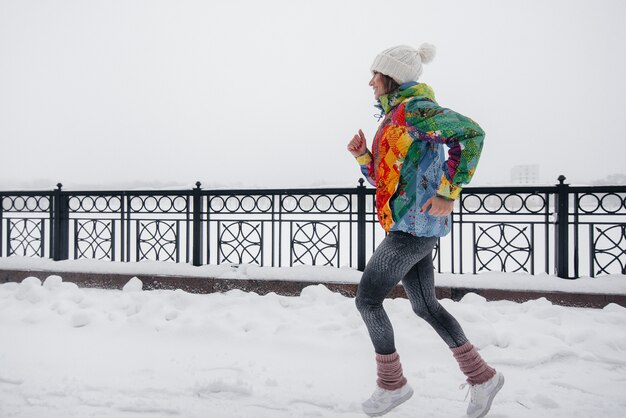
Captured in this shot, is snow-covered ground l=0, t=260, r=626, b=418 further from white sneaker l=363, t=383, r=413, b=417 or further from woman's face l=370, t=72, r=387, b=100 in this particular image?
woman's face l=370, t=72, r=387, b=100

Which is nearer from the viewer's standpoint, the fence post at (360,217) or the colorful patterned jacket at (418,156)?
the colorful patterned jacket at (418,156)

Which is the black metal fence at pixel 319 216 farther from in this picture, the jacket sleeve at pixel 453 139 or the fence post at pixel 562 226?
the jacket sleeve at pixel 453 139

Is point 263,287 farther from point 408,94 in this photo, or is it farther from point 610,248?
point 610,248

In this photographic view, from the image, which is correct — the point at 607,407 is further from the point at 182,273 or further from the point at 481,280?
the point at 182,273

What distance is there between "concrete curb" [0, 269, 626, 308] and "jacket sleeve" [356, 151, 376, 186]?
267 cm

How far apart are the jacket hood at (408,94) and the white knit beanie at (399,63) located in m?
0.05

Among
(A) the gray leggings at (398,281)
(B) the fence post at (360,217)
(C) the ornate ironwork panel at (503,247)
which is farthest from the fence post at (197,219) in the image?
(A) the gray leggings at (398,281)

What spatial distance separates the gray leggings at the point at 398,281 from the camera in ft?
6.68

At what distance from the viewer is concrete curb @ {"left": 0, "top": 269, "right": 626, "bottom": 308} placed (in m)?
4.48

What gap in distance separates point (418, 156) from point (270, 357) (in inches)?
78.7

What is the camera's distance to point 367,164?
2400 millimetres

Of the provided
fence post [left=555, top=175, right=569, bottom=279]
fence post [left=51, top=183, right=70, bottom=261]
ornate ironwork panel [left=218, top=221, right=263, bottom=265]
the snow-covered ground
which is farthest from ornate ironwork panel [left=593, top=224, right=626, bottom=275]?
fence post [left=51, top=183, right=70, bottom=261]

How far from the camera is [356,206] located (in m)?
5.59

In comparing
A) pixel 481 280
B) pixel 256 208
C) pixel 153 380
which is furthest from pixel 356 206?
pixel 153 380
